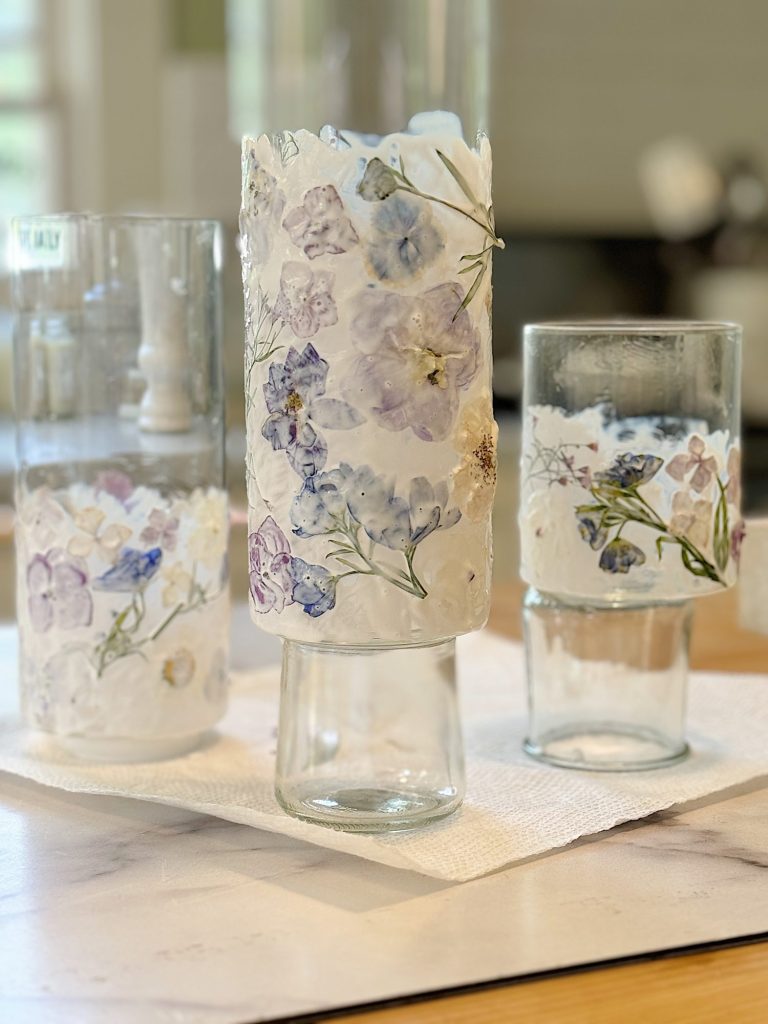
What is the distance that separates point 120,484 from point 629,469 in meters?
0.27

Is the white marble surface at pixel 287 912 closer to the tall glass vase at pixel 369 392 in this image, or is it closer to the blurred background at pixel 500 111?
the tall glass vase at pixel 369 392

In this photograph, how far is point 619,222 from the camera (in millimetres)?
3209

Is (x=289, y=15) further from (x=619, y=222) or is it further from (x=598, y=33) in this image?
(x=619, y=222)

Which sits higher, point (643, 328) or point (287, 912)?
point (643, 328)

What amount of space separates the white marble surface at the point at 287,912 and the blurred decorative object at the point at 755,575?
174 millimetres

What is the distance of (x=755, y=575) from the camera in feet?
2.68

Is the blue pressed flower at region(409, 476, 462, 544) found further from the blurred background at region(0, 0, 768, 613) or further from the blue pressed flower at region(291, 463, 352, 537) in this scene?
the blurred background at region(0, 0, 768, 613)

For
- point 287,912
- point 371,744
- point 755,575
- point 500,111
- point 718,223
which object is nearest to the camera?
point 287,912

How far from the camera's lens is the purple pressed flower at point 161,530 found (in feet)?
2.42

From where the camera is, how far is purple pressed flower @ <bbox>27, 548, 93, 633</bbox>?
2.38 ft

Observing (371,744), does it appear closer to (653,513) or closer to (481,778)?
(481,778)

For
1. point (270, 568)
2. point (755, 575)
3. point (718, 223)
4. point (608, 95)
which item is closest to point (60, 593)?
point (270, 568)

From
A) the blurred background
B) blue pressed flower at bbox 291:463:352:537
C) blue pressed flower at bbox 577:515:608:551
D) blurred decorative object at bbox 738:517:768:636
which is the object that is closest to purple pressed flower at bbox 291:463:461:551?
blue pressed flower at bbox 291:463:352:537

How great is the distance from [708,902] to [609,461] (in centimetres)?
23
